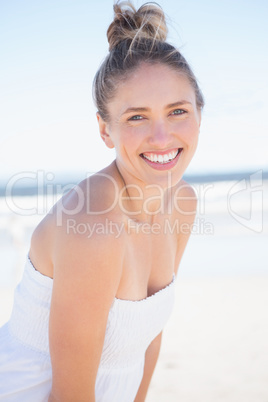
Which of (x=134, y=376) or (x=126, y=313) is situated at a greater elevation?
(x=126, y=313)

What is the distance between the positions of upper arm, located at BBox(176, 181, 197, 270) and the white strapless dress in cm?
82

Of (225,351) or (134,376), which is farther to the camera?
(225,351)

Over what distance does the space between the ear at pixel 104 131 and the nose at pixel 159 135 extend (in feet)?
1.08

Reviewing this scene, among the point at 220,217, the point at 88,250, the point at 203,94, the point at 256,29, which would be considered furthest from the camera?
the point at 256,29

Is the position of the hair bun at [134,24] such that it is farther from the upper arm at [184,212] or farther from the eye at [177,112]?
the upper arm at [184,212]

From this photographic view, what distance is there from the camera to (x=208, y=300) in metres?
6.01

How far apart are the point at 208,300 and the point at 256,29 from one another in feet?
90.2

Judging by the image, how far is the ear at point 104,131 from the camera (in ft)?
8.03

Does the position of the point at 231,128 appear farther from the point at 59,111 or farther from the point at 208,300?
the point at 208,300

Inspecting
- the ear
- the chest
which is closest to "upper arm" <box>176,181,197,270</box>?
the chest

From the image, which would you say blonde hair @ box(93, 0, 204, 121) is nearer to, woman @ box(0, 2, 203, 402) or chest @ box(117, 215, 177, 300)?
woman @ box(0, 2, 203, 402)

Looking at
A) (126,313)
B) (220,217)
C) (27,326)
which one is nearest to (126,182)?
(126,313)

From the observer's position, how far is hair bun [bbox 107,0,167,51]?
2352mm

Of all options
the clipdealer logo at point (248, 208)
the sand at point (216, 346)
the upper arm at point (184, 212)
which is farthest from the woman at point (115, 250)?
the clipdealer logo at point (248, 208)
